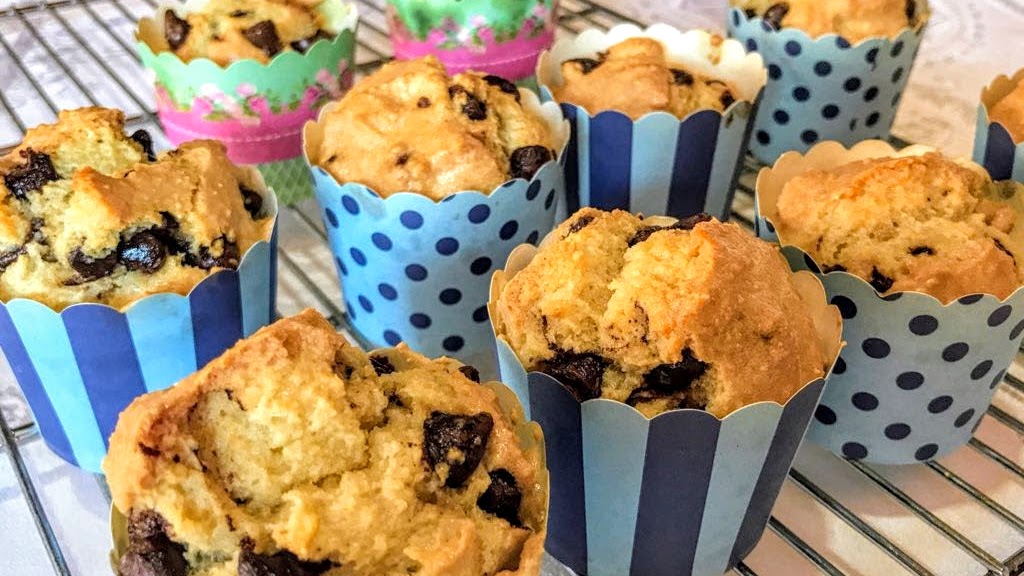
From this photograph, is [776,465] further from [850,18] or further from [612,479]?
[850,18]

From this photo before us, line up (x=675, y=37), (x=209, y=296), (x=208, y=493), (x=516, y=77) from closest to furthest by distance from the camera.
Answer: (x=208, y=493) → (x=209, y=296) → (x=675, y=37) → (x=516, y=77)

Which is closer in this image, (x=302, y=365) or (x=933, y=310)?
(x=302, y=365)

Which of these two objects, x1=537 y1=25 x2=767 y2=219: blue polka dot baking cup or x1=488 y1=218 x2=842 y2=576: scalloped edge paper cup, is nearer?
x1=488 y1=218 x2=842 y2=576: scalloped edge paper cup

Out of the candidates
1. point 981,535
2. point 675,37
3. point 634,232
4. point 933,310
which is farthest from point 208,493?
point 675,37

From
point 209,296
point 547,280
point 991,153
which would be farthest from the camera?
point 991,153

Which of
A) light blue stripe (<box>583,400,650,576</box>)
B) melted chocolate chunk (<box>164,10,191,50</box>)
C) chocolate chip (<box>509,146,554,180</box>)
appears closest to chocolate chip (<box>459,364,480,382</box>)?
light blue stripe (<box>583,400,650,576</box>)

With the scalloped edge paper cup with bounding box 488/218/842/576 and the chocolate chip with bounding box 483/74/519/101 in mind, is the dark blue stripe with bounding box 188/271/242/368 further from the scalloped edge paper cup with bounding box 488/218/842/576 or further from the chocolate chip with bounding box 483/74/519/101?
the chocolate chip with bounding box 483/74/519/101

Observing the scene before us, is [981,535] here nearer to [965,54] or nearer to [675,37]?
[675,37]
